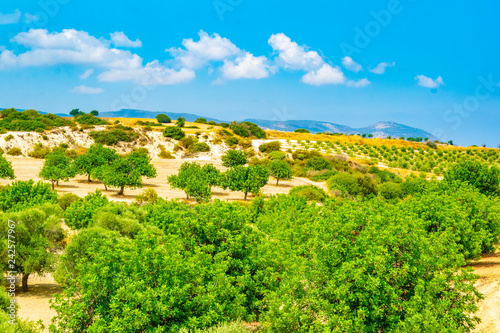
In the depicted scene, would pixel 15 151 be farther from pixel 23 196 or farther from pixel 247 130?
pixel 247 130

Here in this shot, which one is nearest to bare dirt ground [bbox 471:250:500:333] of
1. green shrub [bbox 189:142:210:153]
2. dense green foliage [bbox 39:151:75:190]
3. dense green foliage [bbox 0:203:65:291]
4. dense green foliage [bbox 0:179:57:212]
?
dense green foliage [bbox 0:203:65:291]

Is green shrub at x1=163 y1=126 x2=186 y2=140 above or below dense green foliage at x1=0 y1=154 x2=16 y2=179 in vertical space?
above

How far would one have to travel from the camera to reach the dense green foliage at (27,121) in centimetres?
8112

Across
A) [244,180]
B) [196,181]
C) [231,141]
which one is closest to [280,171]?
[244,180]

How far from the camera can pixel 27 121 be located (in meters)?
84.1

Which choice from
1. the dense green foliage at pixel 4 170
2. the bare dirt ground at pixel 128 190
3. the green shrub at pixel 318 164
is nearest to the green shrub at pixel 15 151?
the bare dirt ground at pixel 128 190

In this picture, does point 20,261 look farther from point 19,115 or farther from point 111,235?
point 19,115

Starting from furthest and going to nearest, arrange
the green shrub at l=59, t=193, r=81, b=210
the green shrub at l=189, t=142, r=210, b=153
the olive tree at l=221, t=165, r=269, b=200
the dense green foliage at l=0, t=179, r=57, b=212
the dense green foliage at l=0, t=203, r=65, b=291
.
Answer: the green shrub at l=189, t=142, r=210, b=153 < the olive tree at l=221, t=165, r=269, b=200 < the green shrub at l=59, t=193, r=81, b=210 < the dense green foliage at l=0, t=179, r=57, b=212 < the dense green foliage at l=0, t=203, r=65, b=291

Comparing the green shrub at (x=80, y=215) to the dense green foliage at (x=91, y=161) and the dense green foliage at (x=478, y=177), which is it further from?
the dense green foliage at (x=478, y=177)

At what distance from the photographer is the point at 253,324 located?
1891 centimetres

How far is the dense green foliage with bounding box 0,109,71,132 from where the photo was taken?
81.1 m

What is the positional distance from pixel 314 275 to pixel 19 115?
100857 mm

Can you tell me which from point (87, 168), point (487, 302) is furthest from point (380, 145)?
point (487, 302)

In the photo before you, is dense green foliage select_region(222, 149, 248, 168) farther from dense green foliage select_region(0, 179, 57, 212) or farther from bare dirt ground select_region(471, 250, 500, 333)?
bare dirt ground select_region(471, 250, 500, 333)
